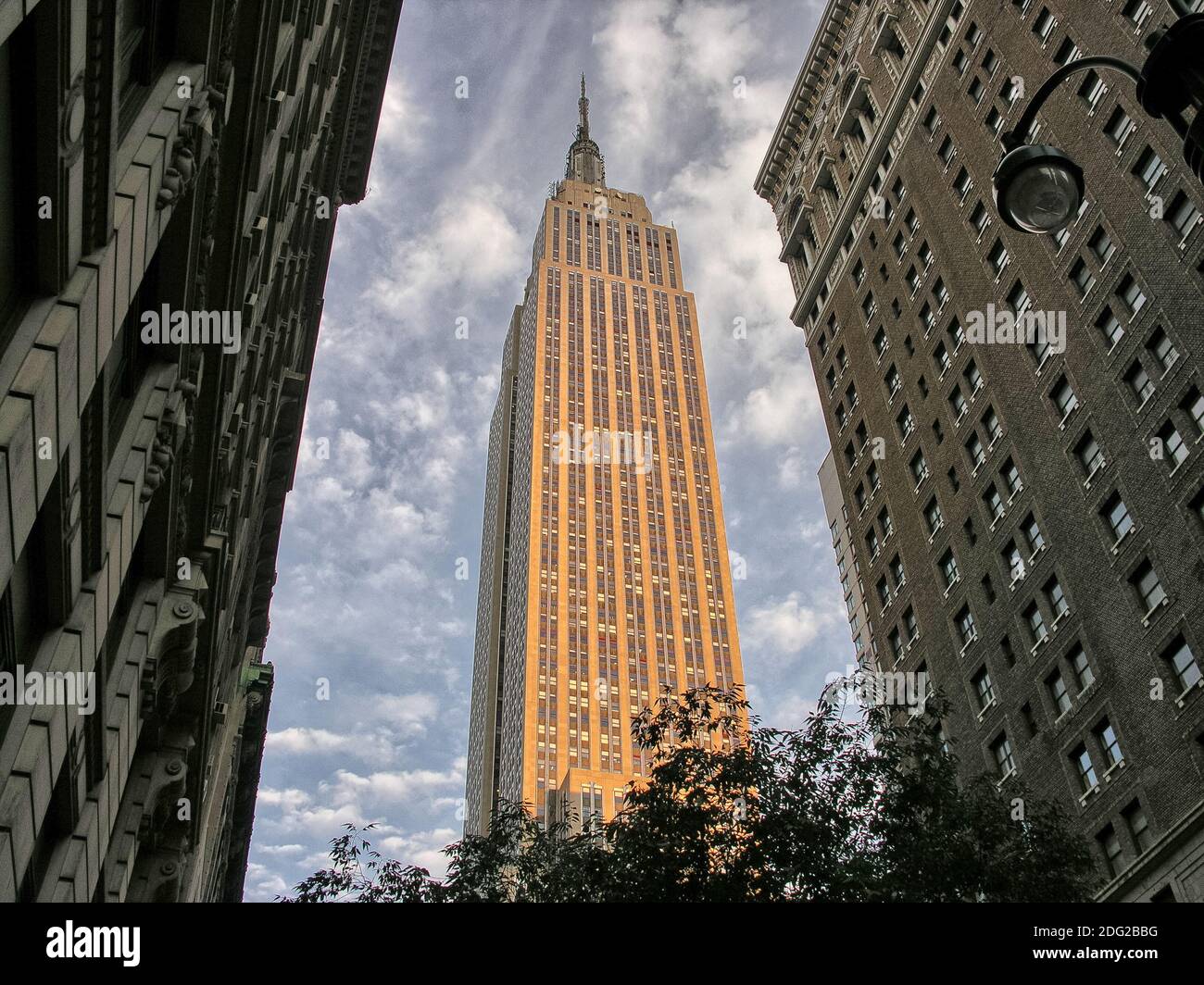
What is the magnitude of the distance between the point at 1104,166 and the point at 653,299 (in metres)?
156

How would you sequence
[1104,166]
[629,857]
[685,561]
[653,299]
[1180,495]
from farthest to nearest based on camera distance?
[653,299], [685,561], [1104,166], [1180,495], [629,857]

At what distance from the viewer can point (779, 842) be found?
64.7 feet

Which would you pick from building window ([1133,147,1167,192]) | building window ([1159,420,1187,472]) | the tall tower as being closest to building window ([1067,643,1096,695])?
building window ([1159,420,1187,472])

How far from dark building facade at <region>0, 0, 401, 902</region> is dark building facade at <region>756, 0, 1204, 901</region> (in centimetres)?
2167

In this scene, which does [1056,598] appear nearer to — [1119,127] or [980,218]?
[1119,127]

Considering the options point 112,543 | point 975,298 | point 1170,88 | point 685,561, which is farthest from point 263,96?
point 685,561

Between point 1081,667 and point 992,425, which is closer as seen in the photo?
point 1081,667

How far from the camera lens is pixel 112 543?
15484mm

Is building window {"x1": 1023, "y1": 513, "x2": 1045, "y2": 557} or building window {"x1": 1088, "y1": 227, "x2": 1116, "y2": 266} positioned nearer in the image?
building window {"x1": 1088, "y1": 227, "x2": 1116, "y2": 266}

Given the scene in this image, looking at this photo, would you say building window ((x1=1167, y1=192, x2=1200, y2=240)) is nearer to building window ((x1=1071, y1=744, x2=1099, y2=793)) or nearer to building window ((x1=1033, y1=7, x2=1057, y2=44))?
building window ((x1=1033, y1=7, x2=1057, y2=44))

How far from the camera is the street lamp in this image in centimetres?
798

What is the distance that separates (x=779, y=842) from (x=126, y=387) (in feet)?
42.7

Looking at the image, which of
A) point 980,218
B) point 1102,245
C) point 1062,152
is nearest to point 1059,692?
point 1102,245
